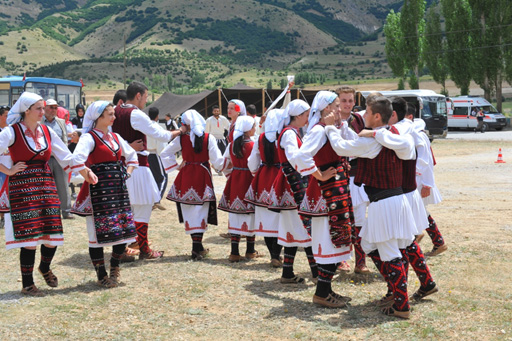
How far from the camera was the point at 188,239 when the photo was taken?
873 cm

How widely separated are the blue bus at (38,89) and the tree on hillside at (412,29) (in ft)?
107

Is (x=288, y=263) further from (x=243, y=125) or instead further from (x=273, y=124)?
(x=243, y=125)

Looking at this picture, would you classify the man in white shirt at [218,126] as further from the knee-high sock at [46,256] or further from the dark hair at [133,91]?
the knee-high sock at [46,256]

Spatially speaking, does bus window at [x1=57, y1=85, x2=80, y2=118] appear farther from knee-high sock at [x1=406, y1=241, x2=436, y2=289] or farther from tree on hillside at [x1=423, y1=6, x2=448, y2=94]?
tree on hillside at [x1=423, y1=6, x2=448, y2=94]

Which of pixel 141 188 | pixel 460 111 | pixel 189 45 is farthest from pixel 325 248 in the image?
pixel 189 45

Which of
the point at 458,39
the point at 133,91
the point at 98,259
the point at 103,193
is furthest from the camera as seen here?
the point at 458,39

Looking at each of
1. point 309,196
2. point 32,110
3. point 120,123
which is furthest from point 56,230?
point 309,196

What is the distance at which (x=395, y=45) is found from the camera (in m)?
49.8

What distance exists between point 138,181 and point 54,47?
145 metres

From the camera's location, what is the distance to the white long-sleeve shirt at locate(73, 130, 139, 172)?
5.67 meters

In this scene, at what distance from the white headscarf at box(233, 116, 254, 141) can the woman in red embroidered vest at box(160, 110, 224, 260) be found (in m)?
0.32

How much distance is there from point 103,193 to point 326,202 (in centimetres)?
217

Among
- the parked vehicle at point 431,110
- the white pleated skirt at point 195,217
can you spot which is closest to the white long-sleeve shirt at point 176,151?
the white pleated skirt at point 195,217

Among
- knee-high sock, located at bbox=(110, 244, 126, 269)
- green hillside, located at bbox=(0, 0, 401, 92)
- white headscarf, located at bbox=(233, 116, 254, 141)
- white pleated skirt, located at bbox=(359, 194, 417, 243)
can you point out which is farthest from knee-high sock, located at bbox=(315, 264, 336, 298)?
green hillside, located at bbox=(0, 0, 401, 92)
